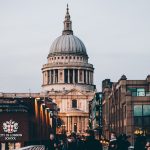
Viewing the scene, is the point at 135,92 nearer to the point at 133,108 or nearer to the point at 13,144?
the point at 133,108

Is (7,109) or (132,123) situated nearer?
(7,109)

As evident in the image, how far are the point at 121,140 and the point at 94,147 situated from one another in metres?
1.44

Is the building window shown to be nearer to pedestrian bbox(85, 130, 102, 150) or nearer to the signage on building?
the signage on building

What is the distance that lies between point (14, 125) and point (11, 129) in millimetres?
523

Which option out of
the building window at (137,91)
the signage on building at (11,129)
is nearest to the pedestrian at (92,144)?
the signage on building at (11,129)

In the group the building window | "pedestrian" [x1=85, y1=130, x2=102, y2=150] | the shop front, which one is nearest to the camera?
"pedestrian" [x1=85, y1=130, x2=102, y2=150]

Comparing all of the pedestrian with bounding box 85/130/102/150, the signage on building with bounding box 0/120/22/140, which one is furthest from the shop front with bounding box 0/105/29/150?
the pedestrian with bounding box 85/130/102/150

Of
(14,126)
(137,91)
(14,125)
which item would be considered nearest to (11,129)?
(14,125)

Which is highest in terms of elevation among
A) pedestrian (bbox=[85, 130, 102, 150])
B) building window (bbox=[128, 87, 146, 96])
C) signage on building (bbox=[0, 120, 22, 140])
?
building window (bbox=[128, 87, 146, 96])

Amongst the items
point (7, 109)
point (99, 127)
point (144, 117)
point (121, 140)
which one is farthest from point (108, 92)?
point (121, 140)

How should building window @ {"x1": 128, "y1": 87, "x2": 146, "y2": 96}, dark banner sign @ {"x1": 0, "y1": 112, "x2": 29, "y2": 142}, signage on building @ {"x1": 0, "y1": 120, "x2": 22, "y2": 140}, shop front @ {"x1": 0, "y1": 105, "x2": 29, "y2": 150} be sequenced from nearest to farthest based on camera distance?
signage on building @ {"x1": 0, "y1": 120, "x2": 22, "y2": 140}, shop front @ {"x1": 0, "y1": 105, "x2": 29, "y2": 150}, dark banner sign @ {"x1": 0, "y1": 112, "x2": 29, "y2": 142}, building window @ {"x1": 128, "y1": 87, "x2": 146, "y2": 96}

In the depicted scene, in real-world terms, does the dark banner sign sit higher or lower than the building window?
lower

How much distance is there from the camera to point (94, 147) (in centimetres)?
2358

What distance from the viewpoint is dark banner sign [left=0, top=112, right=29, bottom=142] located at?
196 ft
